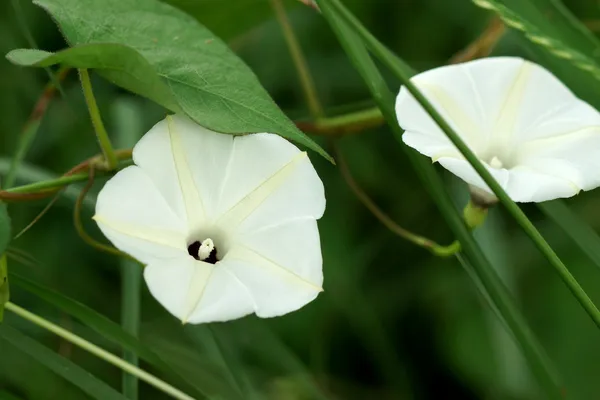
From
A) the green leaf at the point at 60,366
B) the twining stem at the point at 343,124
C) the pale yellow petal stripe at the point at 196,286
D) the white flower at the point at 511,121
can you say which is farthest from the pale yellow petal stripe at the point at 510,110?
the green leaf at the point at 60,366

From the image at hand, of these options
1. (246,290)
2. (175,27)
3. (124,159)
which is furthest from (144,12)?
(246,290)

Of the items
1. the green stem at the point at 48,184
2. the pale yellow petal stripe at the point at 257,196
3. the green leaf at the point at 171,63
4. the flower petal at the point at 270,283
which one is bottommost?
the flower petal at the point at 270,283

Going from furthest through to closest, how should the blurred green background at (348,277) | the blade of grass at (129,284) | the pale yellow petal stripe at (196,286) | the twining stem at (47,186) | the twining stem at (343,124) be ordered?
the blurred green background at (348,277) → the twining stem at (343,124) → the blade of grass at (129,284) → the twining stem at (47,186) → the pale yellow petal stripe at (196,286)

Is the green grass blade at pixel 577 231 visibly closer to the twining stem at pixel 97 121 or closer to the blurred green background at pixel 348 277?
the blurred green background at pixel 348 277

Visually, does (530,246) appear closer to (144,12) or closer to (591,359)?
(591,359)

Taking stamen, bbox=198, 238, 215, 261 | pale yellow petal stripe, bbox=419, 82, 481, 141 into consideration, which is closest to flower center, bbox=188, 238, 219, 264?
stamen, bbox=198, 238, 215, 261

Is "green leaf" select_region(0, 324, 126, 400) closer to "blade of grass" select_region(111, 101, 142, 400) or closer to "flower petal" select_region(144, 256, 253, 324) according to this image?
"blade of grass" select_region(111, 101, 142, 400)
